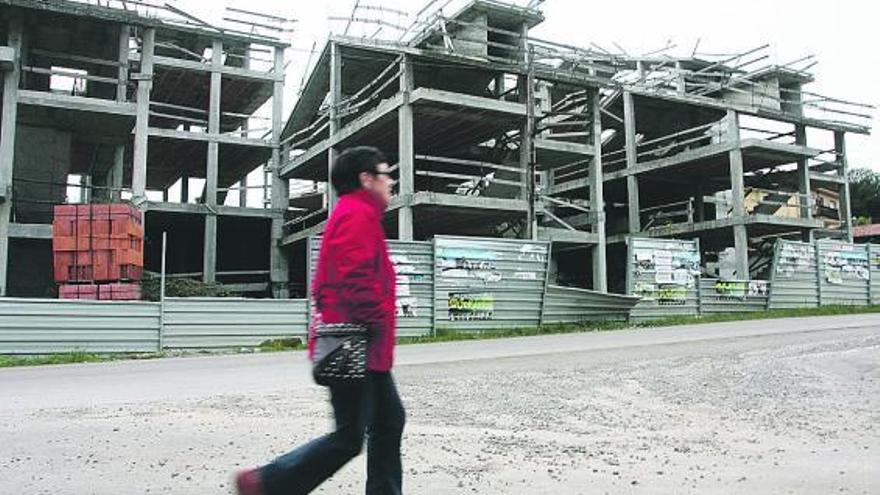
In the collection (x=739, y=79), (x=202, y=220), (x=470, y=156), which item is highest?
(x=739, y=79)

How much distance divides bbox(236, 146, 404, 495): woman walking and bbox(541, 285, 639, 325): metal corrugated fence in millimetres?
15266

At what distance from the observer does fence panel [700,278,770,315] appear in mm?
22312

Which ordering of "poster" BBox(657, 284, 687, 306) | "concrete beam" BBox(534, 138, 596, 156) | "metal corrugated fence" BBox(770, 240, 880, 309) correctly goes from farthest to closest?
1. "concrete beam" BBox(534, 138, 596, 156)
2. "metal corrugated fence" BBox(770, 240, 880, 309)
3. "poster" BBox(657, 284, 687, 306)

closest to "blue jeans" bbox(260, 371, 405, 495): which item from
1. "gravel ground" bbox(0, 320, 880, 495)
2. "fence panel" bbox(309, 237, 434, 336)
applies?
"gravel ground" bbox(0, 320, 880, 495)

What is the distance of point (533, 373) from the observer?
360 inches

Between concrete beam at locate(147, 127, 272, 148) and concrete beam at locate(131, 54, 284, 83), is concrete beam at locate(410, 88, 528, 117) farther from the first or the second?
concrete beam at locate(147, 127, 272, 148)

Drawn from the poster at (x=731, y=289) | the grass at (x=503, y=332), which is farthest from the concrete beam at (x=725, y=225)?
the poster at (x=731, y=289)

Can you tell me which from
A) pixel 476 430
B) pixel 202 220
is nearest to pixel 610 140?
pixel 202 220

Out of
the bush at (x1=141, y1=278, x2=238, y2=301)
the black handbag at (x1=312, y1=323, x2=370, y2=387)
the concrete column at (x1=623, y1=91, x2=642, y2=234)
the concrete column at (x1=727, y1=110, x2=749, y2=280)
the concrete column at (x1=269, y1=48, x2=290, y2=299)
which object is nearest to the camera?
the black handbag at (x1=312, y1=323, x2=370, y2=387)

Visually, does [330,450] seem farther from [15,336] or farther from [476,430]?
[15,336]

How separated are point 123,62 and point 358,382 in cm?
2174

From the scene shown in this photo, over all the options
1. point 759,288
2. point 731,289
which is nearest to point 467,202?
point 731,289

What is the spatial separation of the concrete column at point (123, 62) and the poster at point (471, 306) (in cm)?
1211

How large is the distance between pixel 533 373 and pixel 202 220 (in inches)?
971
